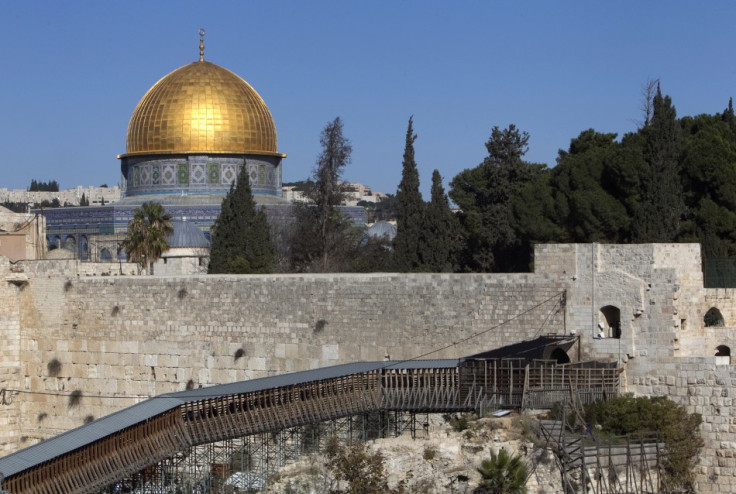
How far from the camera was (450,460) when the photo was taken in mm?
18422

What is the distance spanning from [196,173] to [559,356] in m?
27.1

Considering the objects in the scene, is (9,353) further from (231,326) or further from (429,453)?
(429,453)

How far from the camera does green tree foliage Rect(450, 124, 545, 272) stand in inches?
1221

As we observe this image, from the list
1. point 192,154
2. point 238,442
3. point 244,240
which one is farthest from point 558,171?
point 192,154

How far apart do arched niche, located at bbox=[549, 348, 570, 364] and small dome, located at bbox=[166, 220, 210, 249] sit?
63.4 ft

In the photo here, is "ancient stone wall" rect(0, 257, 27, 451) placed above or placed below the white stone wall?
below

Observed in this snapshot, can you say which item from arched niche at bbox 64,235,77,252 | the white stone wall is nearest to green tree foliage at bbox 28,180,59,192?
the white stone wall

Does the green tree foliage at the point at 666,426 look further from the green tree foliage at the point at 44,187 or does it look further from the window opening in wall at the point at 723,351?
the green tree foliage at the point at 44,187

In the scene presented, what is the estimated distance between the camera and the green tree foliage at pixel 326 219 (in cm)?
3381

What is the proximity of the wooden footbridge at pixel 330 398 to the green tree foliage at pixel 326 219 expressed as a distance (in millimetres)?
13307

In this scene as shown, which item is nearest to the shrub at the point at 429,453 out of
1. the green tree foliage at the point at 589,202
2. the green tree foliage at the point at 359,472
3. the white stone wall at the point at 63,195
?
the green tree foliage at the point at 359,472

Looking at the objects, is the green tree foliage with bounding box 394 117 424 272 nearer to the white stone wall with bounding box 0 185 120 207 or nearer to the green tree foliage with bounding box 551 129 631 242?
the green tree foliage with bounding box 551 129 631 242

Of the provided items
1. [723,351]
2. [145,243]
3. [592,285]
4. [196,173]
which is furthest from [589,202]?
[196,173]

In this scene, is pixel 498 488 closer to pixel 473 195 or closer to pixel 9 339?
pixel 9 339
